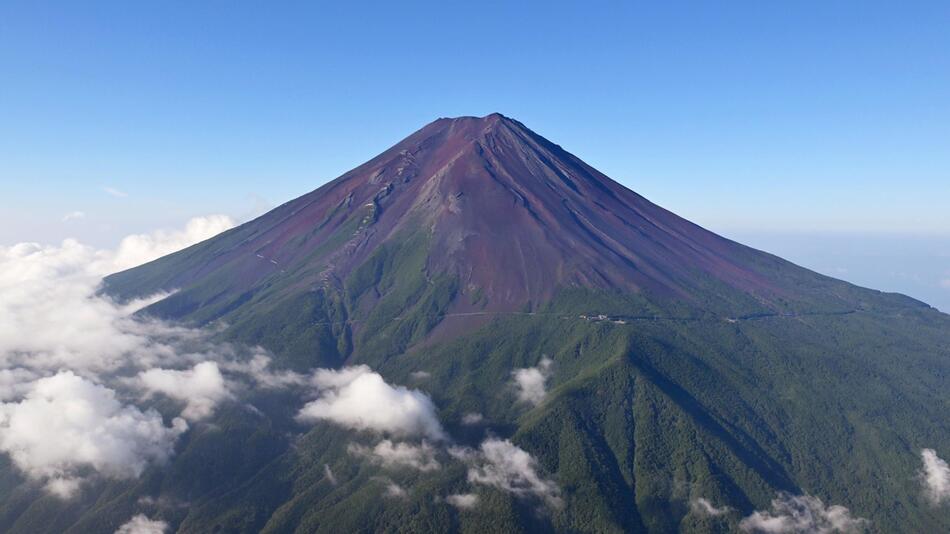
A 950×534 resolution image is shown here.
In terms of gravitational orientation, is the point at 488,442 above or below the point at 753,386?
below

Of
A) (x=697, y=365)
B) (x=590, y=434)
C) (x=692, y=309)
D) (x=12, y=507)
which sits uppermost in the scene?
(x=692, y=309)

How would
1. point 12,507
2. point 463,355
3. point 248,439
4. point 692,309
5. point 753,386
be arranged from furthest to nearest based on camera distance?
point 692,309 < point 463,355 < point 753,386 < point 248,439 < point 12,507

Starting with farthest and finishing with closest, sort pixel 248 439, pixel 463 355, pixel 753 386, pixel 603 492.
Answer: pixel 463 355, pixel 753 386, pixel 248 439, pixel 603 492

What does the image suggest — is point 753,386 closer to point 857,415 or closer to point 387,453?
point 857,415

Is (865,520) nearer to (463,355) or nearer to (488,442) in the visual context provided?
(488,442)

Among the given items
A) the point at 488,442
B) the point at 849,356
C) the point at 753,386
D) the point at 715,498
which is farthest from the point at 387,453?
the point at 849,356

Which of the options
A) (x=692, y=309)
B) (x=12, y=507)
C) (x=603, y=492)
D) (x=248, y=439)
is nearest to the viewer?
(x=603, y=492)

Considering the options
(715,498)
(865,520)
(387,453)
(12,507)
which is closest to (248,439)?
(387,453)

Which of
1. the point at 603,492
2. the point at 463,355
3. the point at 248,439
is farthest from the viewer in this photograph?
the point at 463,355

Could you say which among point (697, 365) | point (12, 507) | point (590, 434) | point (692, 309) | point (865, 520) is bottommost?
point (12, 507)

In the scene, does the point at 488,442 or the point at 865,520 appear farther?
the point at 488,442
